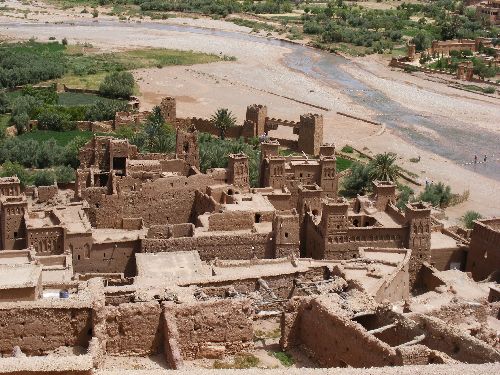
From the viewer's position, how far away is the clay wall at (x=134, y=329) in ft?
53.0

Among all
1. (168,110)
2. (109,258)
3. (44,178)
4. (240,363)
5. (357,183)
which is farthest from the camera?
(168,110)

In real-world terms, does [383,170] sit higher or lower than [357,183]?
higher

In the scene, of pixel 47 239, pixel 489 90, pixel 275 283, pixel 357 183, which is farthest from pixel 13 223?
pixel 489 90

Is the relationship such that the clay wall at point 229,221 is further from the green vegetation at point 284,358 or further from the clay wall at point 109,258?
the green vegetation at point 284,358

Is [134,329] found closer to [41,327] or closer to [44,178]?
[41,327]

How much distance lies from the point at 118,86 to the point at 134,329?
52808 mm

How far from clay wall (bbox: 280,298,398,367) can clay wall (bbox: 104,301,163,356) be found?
2.95m

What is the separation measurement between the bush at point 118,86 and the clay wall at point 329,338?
169 ft

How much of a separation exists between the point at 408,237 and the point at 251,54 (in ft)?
223

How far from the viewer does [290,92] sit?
240 ft

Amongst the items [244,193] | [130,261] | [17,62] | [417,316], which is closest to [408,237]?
[244,193]

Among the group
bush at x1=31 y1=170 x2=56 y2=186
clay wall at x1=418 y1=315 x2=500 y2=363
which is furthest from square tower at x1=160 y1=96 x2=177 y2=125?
clay wall at x1=418 y1=315 x2=500 y2=363

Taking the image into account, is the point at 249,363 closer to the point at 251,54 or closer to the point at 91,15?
the point at 251,54

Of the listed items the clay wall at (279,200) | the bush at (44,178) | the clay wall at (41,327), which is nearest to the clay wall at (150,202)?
the clay wall at (279,200)
